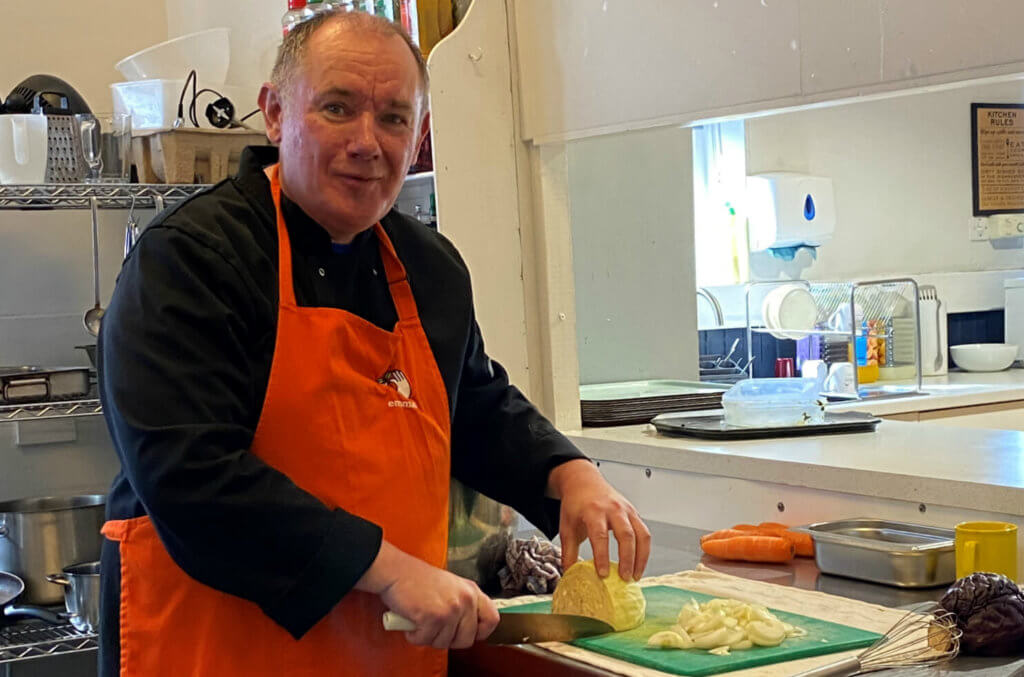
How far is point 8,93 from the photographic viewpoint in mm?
2986

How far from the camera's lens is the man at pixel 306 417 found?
1220 mm

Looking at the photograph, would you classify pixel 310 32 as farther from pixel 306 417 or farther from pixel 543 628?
pixel 543 628

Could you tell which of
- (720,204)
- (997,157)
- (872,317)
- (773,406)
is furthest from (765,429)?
(997,157)

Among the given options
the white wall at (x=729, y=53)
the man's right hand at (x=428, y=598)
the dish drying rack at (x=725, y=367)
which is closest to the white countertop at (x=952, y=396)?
the dish drying rack at (x=725, y=367)

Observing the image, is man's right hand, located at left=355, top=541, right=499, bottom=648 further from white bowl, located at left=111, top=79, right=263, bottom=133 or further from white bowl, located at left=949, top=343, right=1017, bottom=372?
white bowl, located at left=949, top=343, right=1017, bottom=372

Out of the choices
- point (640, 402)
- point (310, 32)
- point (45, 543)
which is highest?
point (310, 32)

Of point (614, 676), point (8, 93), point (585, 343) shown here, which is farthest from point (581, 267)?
point (614, 676)

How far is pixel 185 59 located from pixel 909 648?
2230 mm

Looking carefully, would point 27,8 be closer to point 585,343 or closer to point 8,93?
point 8,93

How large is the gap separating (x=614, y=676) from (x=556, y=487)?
0.28 meters

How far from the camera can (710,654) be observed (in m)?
1.33

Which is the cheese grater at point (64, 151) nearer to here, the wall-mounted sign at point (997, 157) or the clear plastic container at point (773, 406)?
the clear plastic container at point (773, 406)


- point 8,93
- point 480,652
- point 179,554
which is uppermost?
point 8,93

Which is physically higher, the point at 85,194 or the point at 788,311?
the point at 85,194
